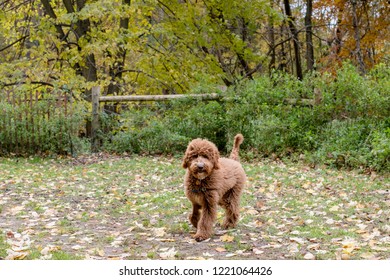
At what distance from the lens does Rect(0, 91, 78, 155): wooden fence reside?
40.1ft

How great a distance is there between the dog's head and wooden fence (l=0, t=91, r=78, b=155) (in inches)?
307

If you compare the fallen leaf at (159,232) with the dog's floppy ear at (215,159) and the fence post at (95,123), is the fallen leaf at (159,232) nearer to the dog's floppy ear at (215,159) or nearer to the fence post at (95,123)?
the dog's floppy ear at (215,159)

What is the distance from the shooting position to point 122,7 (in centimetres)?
1370

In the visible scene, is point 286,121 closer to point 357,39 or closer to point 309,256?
point 357,39

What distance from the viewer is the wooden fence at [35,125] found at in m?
12.2

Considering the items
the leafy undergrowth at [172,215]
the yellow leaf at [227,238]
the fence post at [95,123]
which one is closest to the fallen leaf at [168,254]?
the leafy undergrowth at [172,215]

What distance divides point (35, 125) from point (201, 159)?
8.37 m

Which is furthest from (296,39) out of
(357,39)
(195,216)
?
(195,216)

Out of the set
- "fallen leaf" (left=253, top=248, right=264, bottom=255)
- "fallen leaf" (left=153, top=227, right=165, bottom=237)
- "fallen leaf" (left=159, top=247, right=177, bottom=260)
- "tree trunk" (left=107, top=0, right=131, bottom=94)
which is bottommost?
"fallen leaf" (left=253, top=248, right=264, bottom=255)

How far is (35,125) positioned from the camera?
1230 cm

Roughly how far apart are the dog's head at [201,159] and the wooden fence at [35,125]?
779 cm

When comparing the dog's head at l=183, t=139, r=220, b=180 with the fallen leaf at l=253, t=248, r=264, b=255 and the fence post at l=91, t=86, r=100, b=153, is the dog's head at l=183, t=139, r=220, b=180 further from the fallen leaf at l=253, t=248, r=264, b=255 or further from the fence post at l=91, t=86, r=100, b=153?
the fence post at l=91, t=86, r=100, b=153

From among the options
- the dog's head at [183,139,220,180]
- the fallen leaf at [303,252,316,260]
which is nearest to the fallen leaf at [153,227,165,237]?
the dog's head at [183,139,220,180]
